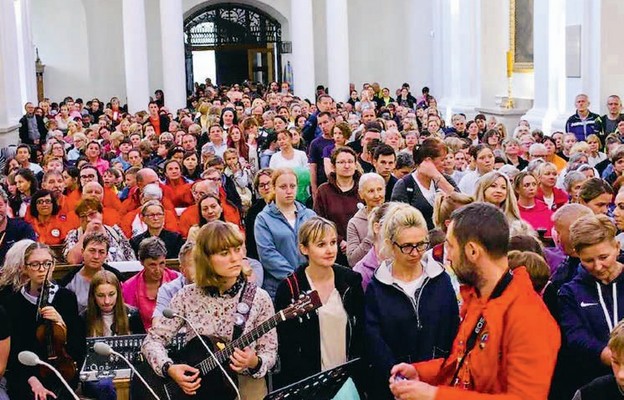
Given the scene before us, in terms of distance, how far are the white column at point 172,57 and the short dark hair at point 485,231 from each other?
72.5 ft

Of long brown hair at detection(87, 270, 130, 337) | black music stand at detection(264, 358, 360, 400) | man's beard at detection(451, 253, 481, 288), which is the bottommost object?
long brown hair at detection(87, 270, 130, 337)

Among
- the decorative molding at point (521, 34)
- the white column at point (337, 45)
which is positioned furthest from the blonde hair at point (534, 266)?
the white column at point (337, 45)

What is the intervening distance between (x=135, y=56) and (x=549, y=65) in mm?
11431

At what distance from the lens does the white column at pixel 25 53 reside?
25484 mm

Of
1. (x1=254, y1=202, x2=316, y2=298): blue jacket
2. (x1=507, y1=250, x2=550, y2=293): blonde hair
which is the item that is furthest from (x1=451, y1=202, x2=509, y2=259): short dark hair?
(x1=254, y1=202, x2=316, y2=298): blue jacket

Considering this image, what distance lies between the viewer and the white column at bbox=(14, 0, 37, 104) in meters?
25.5

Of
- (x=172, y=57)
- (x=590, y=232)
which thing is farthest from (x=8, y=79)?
(x=590, y=232)

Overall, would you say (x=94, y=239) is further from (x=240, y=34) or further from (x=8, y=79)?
(x=240, y=34)

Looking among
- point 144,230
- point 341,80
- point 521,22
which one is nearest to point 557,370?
point 144,230

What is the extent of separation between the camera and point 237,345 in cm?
460

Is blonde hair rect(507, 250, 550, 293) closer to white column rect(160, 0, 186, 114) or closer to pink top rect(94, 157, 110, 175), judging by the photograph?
pink top rect(94, 157, 110, 175)

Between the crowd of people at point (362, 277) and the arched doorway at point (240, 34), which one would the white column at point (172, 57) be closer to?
the arched doorway at point (240, 34)

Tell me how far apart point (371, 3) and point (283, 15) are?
307 cm

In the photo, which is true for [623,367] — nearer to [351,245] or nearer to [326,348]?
[326,348]
